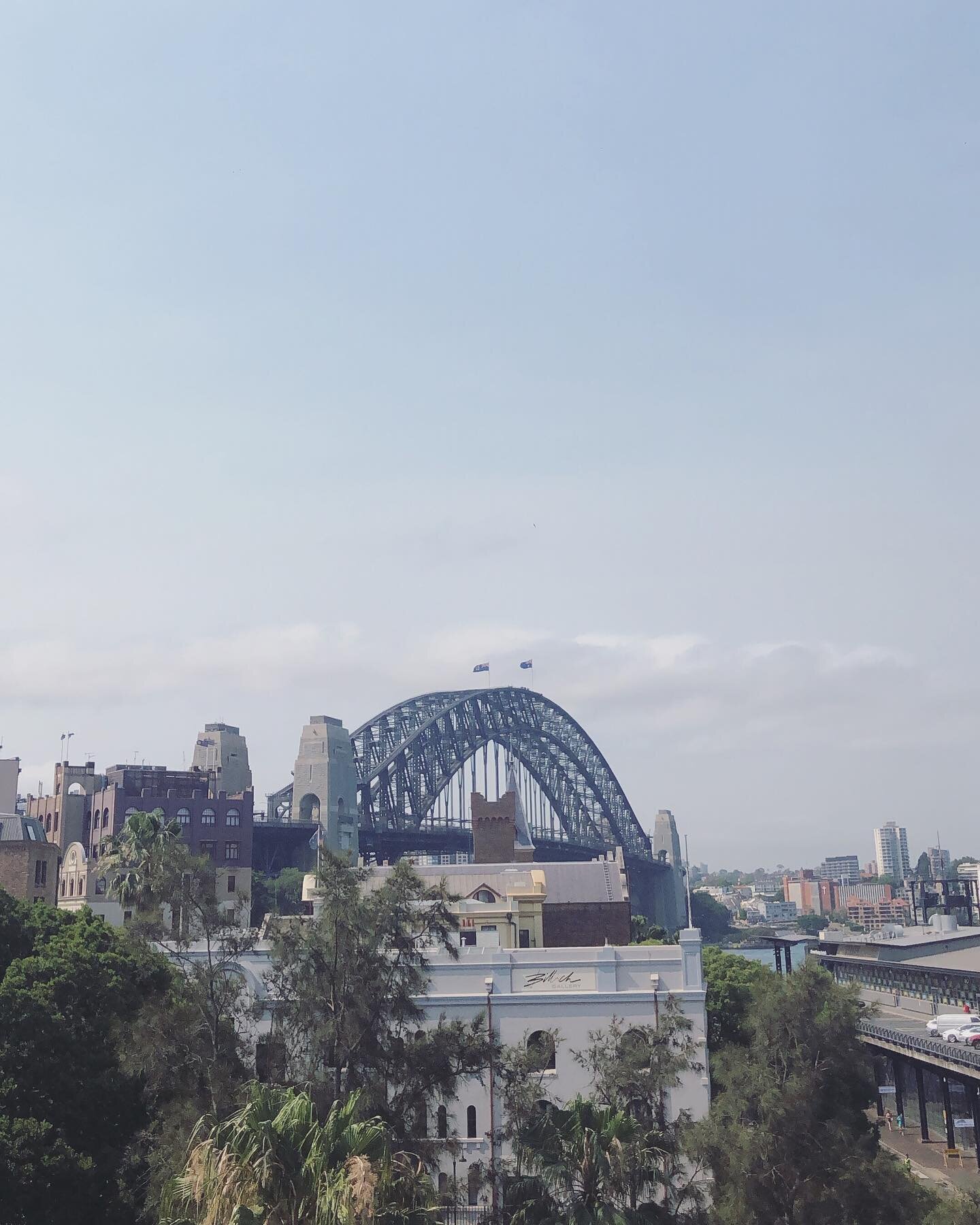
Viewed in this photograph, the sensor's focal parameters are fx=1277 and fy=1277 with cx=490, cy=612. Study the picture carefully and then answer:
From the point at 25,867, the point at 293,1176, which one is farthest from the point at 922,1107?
the point at 293,1176

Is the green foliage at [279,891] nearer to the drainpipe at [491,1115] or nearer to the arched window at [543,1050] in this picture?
the drainpipe at [491,1115]

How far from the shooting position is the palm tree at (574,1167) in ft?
118

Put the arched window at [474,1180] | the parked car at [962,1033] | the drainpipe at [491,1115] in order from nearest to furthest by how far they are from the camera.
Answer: the arched window at [474,1180]
the drainpipe at [491,1115]
the parked car at [962,1033]

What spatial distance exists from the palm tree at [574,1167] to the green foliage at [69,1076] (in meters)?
12.6

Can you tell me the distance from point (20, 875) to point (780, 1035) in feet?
203

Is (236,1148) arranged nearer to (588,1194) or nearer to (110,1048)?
(588,1194)

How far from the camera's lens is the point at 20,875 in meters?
90.2

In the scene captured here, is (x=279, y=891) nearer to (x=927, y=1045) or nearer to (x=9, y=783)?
(x=9, y=783)

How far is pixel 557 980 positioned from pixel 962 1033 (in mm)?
36932

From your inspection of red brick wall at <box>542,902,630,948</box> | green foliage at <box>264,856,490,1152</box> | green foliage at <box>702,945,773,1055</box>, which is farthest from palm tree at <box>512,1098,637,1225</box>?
red brick wall at <box>542,902,630,948</box>

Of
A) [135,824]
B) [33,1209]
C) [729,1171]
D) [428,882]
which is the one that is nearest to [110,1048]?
[33,1209]

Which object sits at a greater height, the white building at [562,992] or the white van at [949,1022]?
the white building at [562,992]

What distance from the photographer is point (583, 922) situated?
90.3 metres

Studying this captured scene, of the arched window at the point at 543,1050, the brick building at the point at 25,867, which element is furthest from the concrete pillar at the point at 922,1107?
the brick building at the point at 25,867
